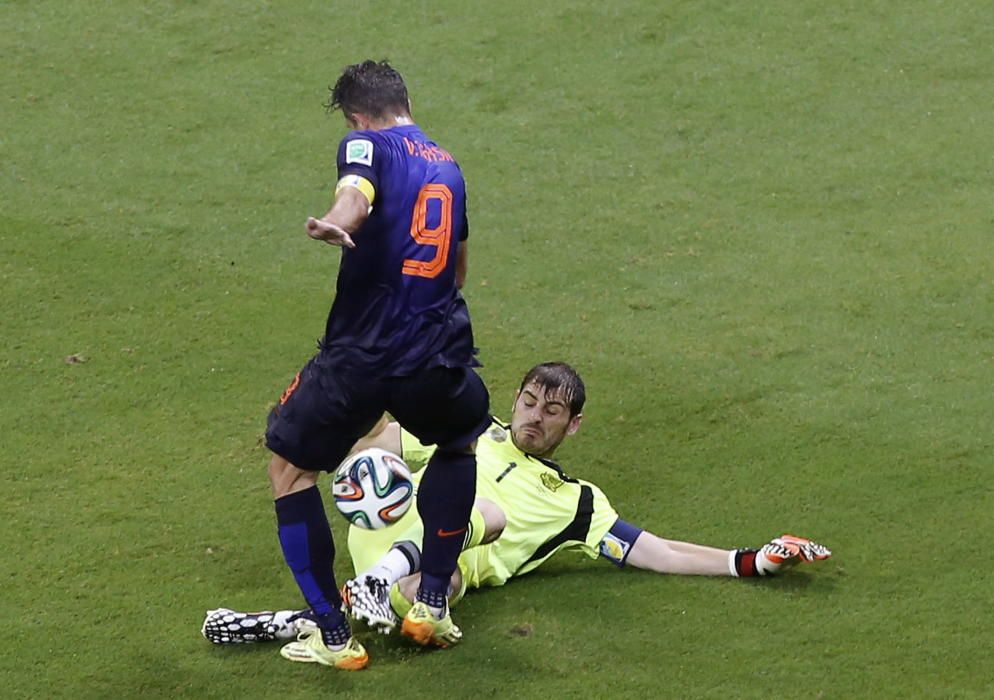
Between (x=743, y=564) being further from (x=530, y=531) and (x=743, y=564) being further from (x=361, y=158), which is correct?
(x=361, y=158)

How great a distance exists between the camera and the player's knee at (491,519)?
4875 mm

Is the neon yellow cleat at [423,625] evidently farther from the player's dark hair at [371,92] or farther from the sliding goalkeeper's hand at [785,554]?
the player's dark hair at [371,92]

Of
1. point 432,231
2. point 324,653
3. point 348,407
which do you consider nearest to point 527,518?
point 324,653

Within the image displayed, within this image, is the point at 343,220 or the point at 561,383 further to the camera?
the point at 561,383

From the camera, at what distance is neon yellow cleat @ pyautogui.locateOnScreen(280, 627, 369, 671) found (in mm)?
4492

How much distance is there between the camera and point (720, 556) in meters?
5.11

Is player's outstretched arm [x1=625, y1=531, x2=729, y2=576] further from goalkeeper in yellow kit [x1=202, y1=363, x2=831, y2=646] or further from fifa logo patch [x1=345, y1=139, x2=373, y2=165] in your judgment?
fifa logo patch [x1=345, y1=139, x2=373, y2=165]

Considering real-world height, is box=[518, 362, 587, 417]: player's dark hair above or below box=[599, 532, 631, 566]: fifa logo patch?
above

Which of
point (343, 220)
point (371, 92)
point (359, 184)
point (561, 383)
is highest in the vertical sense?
point (371, 92)

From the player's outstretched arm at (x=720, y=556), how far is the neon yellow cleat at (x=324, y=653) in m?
1.12

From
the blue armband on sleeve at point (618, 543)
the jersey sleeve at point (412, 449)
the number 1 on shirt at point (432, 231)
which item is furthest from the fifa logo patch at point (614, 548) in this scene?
the number 1 on shirt at point (432, 231)

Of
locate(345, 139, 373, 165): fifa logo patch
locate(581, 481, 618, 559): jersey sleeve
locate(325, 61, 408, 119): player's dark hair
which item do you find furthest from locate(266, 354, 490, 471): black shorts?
locate(581, 481, 618, 559): jersey sleeve

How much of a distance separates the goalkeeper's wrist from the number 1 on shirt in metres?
1.57

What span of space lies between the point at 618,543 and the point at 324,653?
3.89 feet
